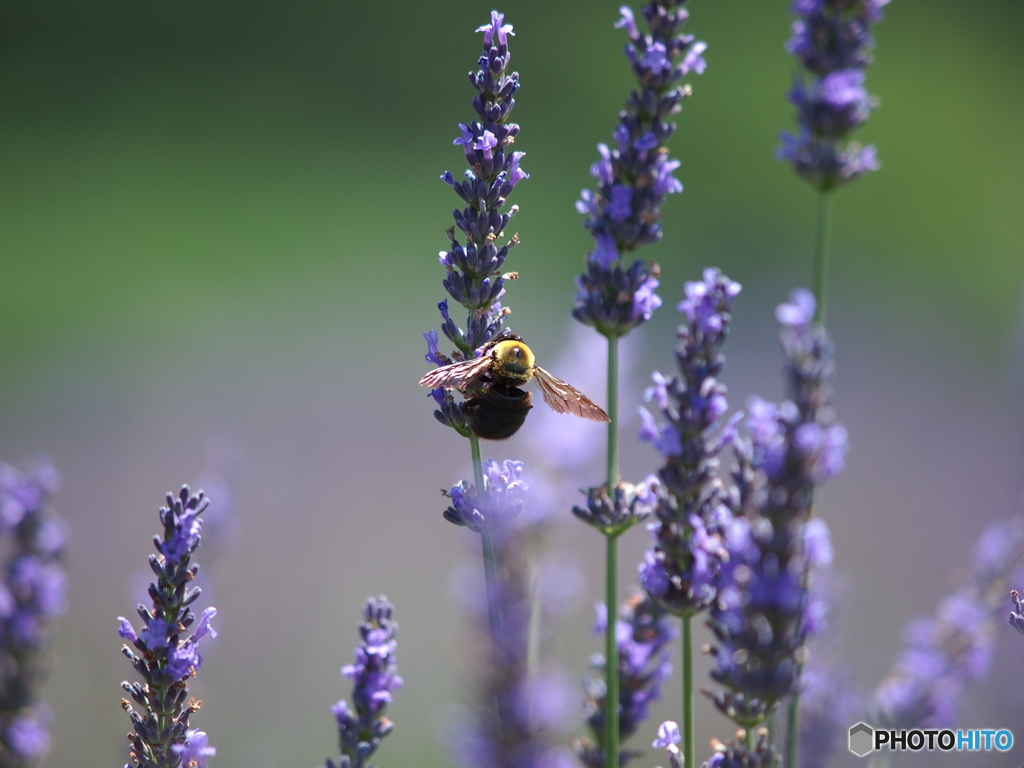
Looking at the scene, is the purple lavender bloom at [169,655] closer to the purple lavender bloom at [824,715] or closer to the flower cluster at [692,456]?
the flower cluster at [692,456]

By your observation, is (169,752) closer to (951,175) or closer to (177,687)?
(177,687)

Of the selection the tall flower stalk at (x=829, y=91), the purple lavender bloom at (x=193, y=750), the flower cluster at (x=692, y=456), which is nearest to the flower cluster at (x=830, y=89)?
the tall flower stalk at (x=829, y=91)

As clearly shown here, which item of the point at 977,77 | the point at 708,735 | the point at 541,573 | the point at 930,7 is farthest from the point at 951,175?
Answer: the point at 541,573

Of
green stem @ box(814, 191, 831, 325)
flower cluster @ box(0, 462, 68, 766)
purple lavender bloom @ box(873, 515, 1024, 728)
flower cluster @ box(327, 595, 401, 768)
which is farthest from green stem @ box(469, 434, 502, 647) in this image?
purple lavender bloom @ box(873, 515, 1024, 728)

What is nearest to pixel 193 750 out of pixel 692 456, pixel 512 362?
pixel 692 456

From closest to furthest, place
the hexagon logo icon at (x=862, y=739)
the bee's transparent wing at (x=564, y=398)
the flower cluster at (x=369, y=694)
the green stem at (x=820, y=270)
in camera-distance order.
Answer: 1. the green stem at (x=820, y=270)
2. the flower cluster at (x=369, y=694)
3. the hexagon logo icon at (x=862, y=739)
4. the bee's transparent wing at (x=564, y=398)
